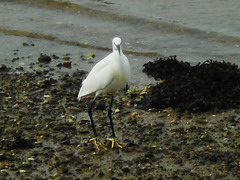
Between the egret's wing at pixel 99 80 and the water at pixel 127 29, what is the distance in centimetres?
231

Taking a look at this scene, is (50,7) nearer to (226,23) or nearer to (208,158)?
(226,23)

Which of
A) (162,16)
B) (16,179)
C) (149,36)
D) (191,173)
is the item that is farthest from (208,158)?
(162,16)

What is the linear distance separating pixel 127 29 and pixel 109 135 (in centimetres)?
659

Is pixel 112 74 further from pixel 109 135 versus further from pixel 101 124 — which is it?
pixel 101 124

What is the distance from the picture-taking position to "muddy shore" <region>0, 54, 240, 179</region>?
618 centimetres

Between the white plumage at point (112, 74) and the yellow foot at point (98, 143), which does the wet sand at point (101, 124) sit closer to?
the yellow foot at point (98, 143)

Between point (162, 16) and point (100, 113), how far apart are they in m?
6.58

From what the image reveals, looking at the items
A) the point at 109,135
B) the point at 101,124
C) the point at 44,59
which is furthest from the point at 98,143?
the point at 44,59

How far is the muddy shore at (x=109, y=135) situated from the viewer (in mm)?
6176

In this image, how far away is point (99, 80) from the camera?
277 inches

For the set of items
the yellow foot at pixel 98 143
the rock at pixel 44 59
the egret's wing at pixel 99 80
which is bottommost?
the yellow foot at pixel 98 143

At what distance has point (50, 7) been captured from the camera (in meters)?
16.4

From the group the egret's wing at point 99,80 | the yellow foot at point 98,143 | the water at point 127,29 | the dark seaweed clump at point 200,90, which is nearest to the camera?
the yellow foot at point 98,143

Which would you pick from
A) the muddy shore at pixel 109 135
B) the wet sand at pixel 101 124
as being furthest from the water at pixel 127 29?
the muddy shore at pixel 109 135
